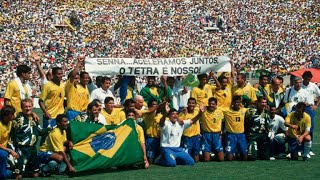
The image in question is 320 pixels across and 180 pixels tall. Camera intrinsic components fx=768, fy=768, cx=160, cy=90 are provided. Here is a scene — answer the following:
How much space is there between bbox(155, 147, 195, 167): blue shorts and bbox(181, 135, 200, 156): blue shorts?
414 mm

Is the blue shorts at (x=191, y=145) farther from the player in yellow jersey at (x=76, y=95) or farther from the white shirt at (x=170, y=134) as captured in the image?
the player in yellow jersey at (x=76, y=95)

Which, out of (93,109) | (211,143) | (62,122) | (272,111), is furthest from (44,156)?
(272,111)

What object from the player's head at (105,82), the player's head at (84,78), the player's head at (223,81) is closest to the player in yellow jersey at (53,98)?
the player's head at (84,78)

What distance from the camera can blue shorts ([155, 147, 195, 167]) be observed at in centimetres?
1282

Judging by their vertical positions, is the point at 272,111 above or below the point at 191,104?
below

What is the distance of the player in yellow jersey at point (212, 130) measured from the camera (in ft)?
44.6

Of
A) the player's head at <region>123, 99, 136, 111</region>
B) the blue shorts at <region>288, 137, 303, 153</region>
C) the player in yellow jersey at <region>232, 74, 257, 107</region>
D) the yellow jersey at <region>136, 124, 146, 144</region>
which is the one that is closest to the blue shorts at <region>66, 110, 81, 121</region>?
the player's head at <region>123, 99, 136, 111</region>

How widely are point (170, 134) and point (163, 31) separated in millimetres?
→ 30745

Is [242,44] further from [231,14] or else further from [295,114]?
[295,114]

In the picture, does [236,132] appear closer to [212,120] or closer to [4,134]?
[212,120]

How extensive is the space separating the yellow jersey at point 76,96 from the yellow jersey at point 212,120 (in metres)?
2.15

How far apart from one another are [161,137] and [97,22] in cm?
3172

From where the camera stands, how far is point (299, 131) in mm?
13578

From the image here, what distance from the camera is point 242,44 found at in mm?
42000
